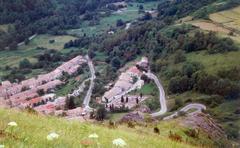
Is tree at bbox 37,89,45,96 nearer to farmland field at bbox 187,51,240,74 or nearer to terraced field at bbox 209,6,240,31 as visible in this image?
farmland field at bbox 187,51,240,74

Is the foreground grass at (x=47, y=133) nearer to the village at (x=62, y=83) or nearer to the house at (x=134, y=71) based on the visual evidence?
the village at (x=62, y=83)

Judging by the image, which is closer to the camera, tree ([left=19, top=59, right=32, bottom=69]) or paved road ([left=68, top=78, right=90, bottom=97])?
paved road ([left=68, top=78, right=90, bottom=97])

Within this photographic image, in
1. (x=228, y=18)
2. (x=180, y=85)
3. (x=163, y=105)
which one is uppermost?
(x=228, y=18)

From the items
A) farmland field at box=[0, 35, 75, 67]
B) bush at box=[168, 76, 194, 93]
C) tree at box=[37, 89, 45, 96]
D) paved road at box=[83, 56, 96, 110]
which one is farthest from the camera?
farmland field at box=[0, 35, 75, 67]

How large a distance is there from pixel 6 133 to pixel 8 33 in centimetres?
17417

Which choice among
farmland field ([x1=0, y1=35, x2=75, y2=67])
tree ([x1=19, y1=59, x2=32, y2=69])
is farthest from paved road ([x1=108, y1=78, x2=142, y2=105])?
farmland field ([x1=0, y1=35, x2=75, y2=67])

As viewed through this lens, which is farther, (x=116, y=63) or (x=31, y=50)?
(x=31, y=50)

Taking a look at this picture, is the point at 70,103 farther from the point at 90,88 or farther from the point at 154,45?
the point at 154,45

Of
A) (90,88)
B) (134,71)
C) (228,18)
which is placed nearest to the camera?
(90,88)

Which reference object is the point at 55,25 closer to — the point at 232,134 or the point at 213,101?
the point at 213,101

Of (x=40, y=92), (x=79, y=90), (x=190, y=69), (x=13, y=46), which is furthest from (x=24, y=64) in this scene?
(x=190, y=69)

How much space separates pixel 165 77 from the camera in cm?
11888

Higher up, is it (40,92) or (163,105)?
(163,105)

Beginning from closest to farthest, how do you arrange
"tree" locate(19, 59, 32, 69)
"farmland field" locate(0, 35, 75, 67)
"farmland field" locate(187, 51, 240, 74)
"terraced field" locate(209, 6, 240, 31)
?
"farmland field" locate(187, 51, 240, 74)
"terraced field" locate(209, 6, 240, 31)
"tree" locate(19, 59, 32, 69)
"farmland field" locate(0, 35, 75, 67)
